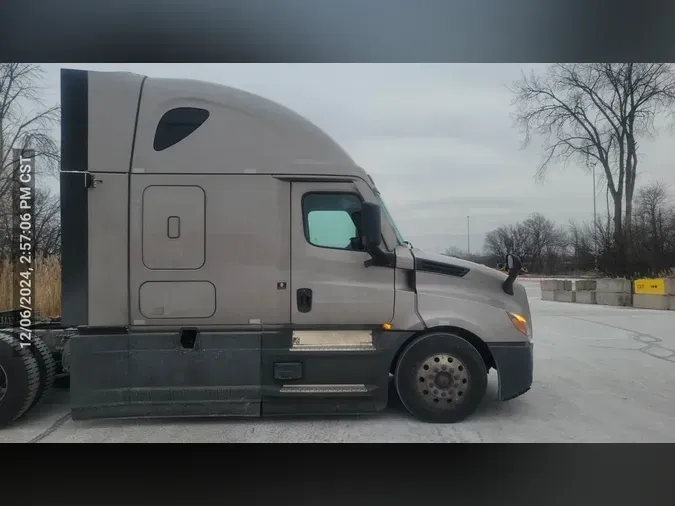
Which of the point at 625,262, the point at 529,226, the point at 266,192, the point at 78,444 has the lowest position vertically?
the point at 78,444

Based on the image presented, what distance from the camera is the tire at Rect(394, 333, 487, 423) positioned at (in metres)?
3.86

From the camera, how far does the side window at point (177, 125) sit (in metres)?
3.64

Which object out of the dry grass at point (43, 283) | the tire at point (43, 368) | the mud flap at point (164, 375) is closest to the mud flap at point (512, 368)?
the mud flap at point (164, 375)

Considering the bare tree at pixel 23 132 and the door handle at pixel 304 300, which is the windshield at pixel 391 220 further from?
the bare tree at pixel 23 132

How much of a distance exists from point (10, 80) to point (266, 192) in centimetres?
195

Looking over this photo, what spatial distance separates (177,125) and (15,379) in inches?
87.6

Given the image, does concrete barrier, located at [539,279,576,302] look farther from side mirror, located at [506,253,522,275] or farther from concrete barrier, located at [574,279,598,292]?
side mirror, located at [506,253,522,275]

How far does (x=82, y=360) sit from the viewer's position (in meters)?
3.65

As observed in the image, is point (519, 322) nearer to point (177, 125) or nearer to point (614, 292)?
point (614, 292)

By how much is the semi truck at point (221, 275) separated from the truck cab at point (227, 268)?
0.03 ft

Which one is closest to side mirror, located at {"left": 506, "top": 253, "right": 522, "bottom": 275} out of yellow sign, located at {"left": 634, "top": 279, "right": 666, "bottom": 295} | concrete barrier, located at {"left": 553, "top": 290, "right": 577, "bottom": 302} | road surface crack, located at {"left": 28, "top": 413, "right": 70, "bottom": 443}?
concrete barrier, located at {"left": 553, "top": 290, "right": 577, "bottom": 302}

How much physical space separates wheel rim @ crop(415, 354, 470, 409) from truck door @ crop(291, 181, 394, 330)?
0.51 m
